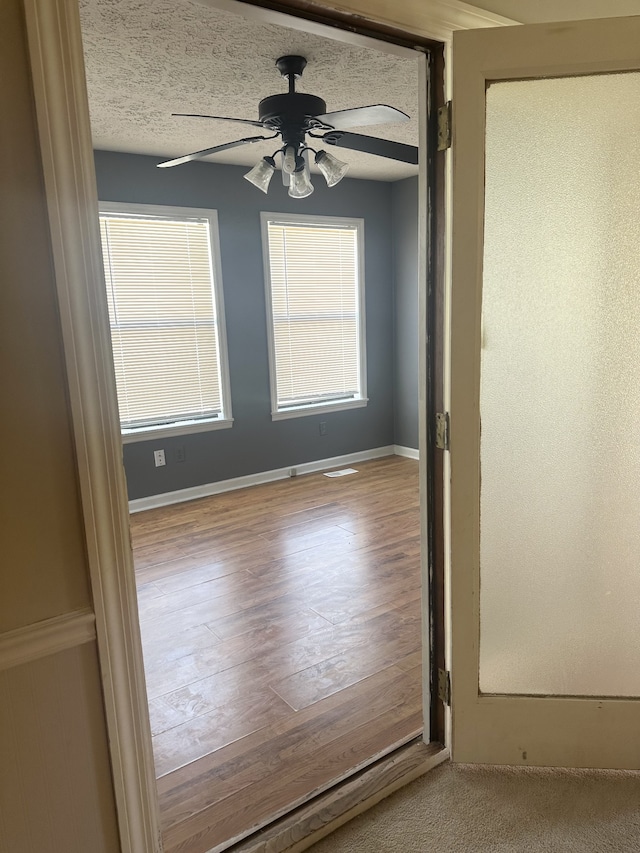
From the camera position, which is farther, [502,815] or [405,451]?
[405,451]

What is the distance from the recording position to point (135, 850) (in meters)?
1.38

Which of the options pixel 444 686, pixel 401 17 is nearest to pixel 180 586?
pixel 444 686

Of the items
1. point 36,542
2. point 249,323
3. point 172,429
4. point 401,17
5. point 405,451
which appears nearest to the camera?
point 36,542

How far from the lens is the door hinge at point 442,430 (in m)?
1.74

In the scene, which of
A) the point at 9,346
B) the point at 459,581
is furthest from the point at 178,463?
the point at 9,346

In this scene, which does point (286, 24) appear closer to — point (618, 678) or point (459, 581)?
point (459, 581)

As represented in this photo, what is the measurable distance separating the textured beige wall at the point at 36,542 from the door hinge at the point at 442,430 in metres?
1.05

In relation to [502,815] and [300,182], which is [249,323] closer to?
[300,182]

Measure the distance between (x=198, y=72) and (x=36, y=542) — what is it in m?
2.48

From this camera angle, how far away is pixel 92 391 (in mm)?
1179

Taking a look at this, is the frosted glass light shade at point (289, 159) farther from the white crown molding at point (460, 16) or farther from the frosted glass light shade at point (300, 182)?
the white crown molding at point (460, 16)

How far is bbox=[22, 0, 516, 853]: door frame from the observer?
1070 mm

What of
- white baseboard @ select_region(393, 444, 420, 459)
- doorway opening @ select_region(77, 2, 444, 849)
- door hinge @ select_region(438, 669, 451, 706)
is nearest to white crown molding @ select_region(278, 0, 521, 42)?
doorway opening @ select_region(77, 2, 444, 849)

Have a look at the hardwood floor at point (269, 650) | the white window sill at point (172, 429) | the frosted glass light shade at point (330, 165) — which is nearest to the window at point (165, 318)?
the white window sill at point (172, 429)
